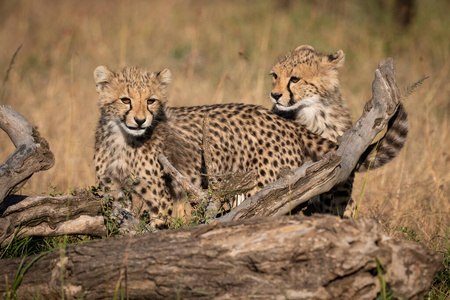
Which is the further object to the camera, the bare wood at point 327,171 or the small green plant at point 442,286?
the bare wood at point 327,171

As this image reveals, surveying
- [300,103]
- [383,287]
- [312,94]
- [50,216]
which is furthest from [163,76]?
[383,287]

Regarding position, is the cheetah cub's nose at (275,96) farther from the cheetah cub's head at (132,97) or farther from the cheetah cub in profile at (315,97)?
the cheetah cub's head at (132,97)

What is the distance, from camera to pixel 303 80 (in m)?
4.62

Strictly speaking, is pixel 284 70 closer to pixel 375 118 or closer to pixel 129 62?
pixel 375 118

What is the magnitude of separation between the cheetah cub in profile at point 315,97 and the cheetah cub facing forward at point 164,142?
0.82 feet

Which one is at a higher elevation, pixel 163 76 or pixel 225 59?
pixel 225 59

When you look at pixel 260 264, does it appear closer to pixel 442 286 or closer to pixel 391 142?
pixel 442 286

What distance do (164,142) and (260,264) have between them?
6.33 feet

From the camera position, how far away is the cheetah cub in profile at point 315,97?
4.47m

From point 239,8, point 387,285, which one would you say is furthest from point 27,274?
point 239,8

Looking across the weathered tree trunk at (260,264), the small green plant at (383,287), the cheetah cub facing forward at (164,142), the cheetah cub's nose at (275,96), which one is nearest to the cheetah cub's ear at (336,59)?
the cheetah cub's nose at (275,96)

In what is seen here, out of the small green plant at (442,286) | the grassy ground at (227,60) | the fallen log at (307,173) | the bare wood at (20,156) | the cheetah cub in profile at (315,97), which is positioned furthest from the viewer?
the grassy ground at (227,60)

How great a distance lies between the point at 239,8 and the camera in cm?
1055

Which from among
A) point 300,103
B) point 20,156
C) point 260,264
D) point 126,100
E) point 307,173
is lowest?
point 260,264
